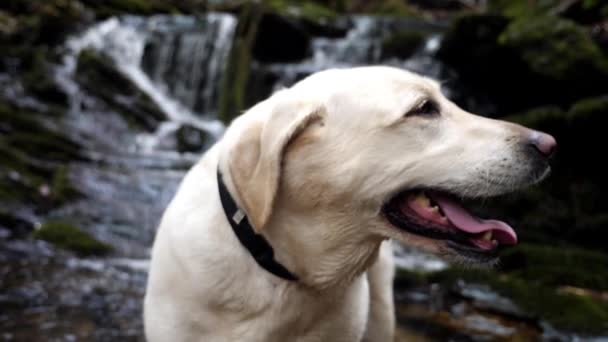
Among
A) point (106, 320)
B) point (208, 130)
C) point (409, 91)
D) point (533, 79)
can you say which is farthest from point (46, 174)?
point (533, 79)

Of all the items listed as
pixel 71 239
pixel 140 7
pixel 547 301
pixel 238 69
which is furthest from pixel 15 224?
pixel 140 7

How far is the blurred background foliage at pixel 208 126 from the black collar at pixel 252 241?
4.62 ft

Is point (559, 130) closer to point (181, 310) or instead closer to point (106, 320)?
point (106, 320)

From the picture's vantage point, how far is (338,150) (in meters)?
2.42

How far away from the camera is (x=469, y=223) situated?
252cm

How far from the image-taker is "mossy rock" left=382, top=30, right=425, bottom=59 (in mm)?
16328

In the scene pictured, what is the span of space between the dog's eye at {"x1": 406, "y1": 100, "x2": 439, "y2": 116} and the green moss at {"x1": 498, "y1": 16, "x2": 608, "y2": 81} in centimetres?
874

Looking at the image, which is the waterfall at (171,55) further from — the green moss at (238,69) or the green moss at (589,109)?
the green moss at (589,109)

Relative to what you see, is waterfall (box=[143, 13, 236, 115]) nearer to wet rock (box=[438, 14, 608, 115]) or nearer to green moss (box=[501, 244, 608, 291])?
wet rock (box=[438, 14, 608, 115])

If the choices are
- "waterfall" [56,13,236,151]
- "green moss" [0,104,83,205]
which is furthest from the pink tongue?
"waterfall" [56,13,236,151]

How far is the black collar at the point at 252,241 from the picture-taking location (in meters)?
2.50

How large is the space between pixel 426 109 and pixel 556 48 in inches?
363

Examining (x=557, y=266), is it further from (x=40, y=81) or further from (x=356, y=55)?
(x=356, y=55)

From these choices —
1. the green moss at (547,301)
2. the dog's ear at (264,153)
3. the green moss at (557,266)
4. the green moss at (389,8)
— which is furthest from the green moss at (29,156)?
the green moss at (389,8)
